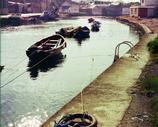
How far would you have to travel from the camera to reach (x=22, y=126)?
16.5m

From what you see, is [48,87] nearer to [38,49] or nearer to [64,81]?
[64,81]

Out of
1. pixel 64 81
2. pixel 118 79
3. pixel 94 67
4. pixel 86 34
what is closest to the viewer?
pixel 118 79

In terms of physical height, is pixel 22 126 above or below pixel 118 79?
below

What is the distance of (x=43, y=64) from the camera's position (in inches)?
1342

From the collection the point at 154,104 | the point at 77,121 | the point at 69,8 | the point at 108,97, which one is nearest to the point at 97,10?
the point at 69,8

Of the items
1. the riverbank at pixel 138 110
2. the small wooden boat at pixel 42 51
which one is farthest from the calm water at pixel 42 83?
the riverbank at pixel 138 110

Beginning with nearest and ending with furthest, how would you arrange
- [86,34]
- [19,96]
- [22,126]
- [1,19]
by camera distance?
[22,126] → [19,96] → [86,34] → [1,19]

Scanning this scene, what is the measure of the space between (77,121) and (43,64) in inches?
853

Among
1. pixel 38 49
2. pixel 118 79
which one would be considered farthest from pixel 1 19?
pixel 118 79

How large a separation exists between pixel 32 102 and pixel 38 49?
51.2 ft

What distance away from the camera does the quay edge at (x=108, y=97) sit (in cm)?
1348

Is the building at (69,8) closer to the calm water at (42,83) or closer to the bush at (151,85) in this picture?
the calm water at (42,83)

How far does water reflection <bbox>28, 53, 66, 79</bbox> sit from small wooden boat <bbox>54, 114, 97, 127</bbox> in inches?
618

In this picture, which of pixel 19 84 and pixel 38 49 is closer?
pixel 19 84
